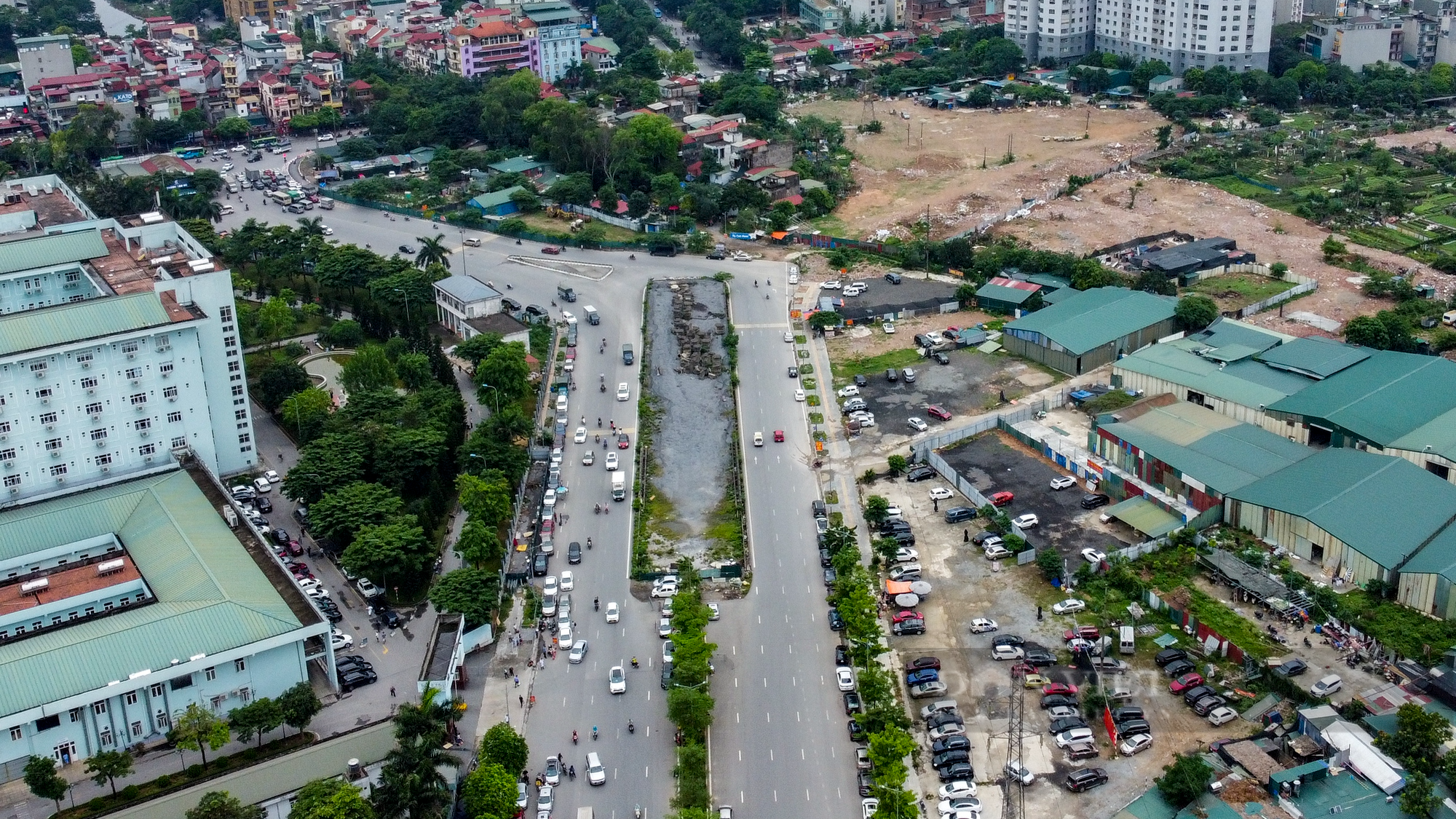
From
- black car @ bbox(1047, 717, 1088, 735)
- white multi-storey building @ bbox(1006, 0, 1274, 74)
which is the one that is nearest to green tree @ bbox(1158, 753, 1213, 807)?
black car @ bbox(1047, 717, 1088, 735)

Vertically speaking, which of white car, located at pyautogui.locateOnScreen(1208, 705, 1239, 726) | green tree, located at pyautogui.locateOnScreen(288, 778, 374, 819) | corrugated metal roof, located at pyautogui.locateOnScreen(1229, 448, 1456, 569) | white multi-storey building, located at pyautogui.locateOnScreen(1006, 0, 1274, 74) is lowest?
white car, located at pyautogui.locateOnScreen(1208, 705, 1239, 726)

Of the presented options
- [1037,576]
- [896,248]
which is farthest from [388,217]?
[1037,576]

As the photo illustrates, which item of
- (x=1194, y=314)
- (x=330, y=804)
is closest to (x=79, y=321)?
(x=330, y=804)

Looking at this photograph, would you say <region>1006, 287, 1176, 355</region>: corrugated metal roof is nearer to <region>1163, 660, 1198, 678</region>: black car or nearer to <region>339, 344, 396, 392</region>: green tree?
<region>1163, 660, 1198, 678</region>: black car

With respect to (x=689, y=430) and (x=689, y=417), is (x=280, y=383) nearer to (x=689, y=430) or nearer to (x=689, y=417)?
(x=689, y=417)

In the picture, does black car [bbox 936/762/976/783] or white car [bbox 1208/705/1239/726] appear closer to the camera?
black car [bbox 936/762/976/783]

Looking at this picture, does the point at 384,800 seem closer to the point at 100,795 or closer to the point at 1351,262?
the point at 100,795
